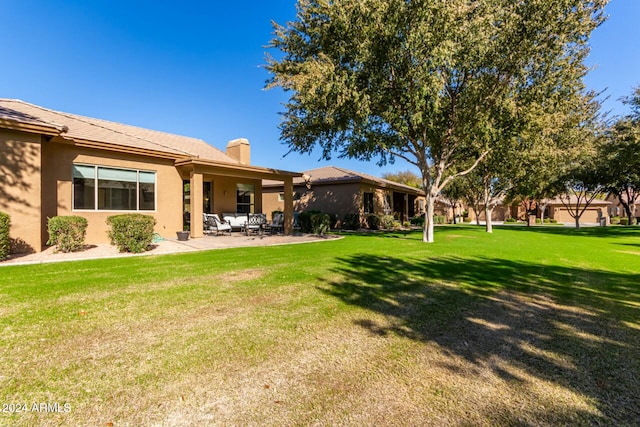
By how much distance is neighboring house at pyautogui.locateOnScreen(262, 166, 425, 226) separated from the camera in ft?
73.0

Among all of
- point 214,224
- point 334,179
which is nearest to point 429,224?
point 334,179

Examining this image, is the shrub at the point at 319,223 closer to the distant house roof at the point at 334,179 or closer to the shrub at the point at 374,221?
the distant house roof at the point at 334,179

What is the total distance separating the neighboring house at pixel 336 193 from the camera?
22.2 metres

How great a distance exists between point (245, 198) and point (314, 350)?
636 inches

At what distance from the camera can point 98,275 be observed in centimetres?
642

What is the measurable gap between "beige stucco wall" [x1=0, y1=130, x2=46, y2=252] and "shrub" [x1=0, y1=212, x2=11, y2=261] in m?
0.99

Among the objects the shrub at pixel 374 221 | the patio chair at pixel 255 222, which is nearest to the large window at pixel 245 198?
the patio chair at pixel 255 222

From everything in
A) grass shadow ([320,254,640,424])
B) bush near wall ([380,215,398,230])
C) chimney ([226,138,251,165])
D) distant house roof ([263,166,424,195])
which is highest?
chimney ([226,138,251,165])

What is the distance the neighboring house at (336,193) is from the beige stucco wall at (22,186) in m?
13.3

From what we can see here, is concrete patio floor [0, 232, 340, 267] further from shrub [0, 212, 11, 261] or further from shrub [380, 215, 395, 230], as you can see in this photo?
shrub [380, 215, 395, 230]

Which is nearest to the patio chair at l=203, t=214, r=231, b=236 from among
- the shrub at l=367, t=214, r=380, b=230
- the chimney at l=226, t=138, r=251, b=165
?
the chimney at l=226, t=138, r=251, b=165

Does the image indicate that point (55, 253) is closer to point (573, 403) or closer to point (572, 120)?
point (573, 403)

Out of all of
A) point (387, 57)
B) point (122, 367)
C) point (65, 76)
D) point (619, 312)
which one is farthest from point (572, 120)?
point (65, 76)

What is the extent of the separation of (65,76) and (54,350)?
2079 cm
